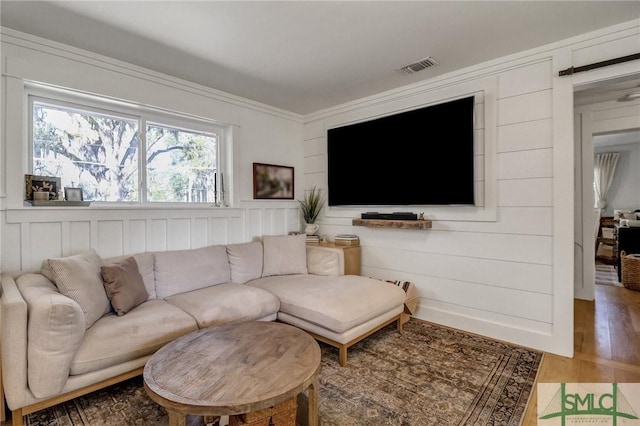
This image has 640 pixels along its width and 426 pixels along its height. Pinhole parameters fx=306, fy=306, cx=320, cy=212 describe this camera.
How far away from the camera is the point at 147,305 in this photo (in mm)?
2264

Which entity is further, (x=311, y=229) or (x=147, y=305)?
(x=311, y=229)

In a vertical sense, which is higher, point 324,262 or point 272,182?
point 272,182

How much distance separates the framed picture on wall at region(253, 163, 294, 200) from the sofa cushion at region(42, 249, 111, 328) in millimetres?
1944

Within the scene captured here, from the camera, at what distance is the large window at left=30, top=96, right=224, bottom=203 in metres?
2.50

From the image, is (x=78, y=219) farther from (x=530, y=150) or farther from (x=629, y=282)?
(x=629, y=282)

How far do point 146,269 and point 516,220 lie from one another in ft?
10.4

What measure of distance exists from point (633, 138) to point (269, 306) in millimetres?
7944

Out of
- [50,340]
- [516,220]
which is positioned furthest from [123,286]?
[516,220]

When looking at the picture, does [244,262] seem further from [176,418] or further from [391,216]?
[176,418]

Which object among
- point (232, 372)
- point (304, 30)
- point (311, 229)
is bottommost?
point (232, 372)

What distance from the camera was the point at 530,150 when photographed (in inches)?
101

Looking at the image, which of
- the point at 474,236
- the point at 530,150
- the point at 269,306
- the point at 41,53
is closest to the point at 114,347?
the point at 269,306

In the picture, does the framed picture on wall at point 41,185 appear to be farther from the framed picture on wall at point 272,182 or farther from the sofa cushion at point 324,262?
the sofa cushion at point 324,262

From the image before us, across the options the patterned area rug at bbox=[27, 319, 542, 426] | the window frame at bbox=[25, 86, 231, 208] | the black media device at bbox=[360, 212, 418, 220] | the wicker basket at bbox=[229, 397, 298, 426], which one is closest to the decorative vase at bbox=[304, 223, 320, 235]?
the black media device at bbox=[360, 212, 418, 220]
